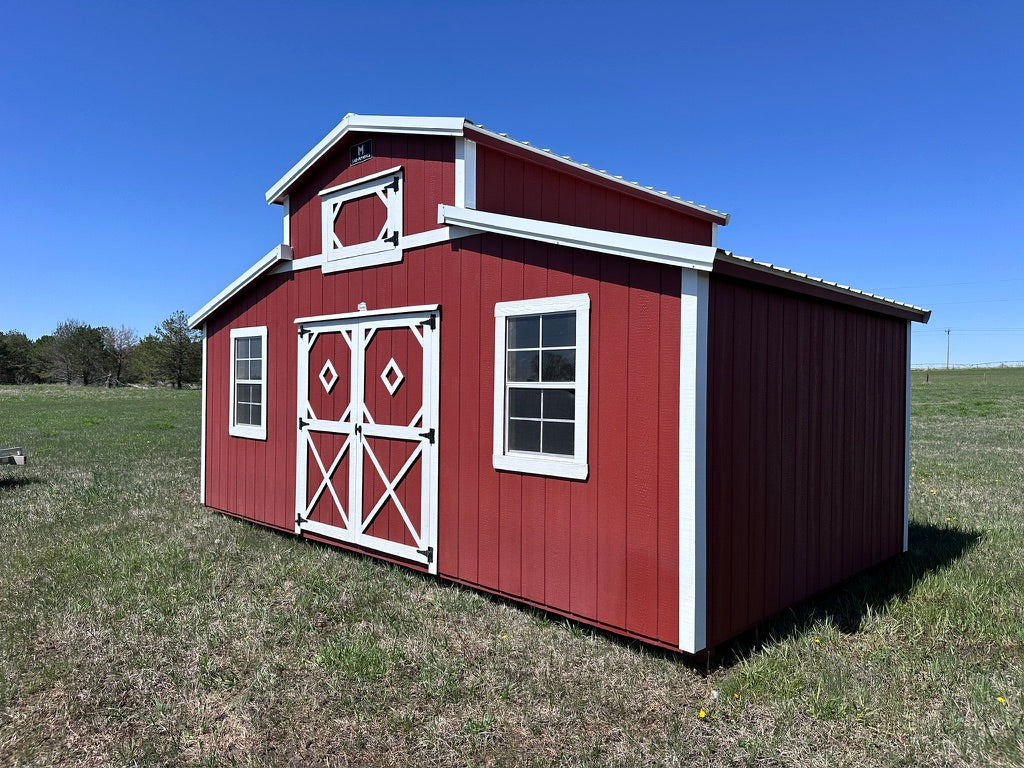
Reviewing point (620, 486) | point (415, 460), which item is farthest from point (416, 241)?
point (620, 486)

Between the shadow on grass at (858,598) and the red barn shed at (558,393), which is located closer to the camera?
the red barn shed at (558,393)

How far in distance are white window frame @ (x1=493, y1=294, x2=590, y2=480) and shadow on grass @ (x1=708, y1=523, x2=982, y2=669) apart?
173 centimetres

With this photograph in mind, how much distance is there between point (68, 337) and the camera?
67.6 meters

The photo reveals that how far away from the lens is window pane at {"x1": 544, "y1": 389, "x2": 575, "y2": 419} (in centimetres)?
527

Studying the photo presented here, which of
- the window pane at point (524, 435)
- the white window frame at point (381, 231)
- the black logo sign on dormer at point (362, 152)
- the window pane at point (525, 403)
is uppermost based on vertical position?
the black logo sign on dormer at point (362, 152)

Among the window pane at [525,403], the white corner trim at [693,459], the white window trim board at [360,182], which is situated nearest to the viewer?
the white corner trim at [693,459]

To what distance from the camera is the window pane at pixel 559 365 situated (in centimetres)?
526

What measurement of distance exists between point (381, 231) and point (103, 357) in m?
72.9

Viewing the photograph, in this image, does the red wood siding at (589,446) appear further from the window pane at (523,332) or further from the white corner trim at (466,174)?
the white corner trim at (466,174)

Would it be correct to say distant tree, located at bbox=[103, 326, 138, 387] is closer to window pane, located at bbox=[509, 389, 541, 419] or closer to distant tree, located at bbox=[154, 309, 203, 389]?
distant tree, located at bbox=[154, 309, 203, 389]

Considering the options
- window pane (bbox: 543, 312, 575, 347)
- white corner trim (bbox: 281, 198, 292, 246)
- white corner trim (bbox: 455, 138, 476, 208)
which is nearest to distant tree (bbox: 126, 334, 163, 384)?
white corner trim (bbox: 281, 198, 292, 246)

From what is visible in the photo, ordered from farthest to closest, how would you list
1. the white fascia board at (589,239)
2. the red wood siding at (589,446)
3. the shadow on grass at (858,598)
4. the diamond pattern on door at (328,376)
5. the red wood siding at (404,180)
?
the diamond pattern on door at (328,376), the red wood siding at (404,180), the shadow on grass at (858,598), the red wood siding at (589,446), the white fascia board at (589,239)

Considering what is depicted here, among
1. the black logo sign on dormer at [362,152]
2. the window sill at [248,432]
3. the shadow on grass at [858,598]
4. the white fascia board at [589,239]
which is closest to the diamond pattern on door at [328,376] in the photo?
the window sill at [248,432]

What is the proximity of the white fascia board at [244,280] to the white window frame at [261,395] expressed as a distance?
46 cm
